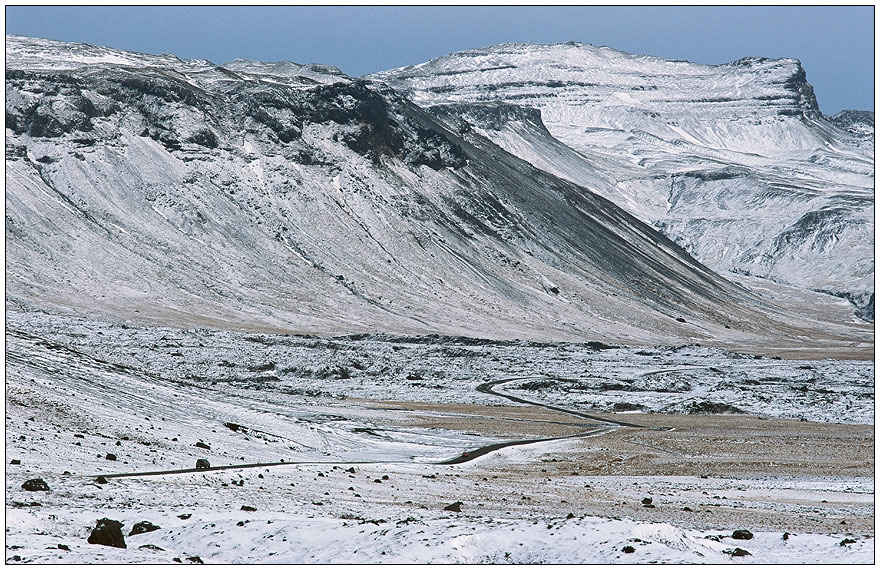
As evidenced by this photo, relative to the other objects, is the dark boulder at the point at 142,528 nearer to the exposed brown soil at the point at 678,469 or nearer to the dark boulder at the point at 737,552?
the exposed brown soil at the point at 678,469

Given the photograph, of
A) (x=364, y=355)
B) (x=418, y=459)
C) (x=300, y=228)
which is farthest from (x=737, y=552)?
(x=300, y=228)

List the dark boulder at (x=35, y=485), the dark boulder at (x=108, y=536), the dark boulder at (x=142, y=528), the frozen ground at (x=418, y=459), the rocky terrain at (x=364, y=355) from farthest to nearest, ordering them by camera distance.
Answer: the dark boulder at (x=35, y=485), the rocky terrain at (x=364, y=355), the dark boulder at (x=142, y=528), the frozen ground at (x=418, y=459), the dark boulder at (x=108, y=536)

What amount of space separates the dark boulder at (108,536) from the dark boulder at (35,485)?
710 centimetres

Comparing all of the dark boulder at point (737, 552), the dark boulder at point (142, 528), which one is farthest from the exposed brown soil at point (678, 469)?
the dark boulder at point (142, 528)

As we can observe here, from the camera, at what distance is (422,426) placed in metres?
55.8

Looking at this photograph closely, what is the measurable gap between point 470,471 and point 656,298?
12037 centimetres

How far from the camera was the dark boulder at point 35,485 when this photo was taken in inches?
1013

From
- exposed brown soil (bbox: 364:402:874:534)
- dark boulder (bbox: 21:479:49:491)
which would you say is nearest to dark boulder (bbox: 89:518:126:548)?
dark boulder (bbox: 21:479:49:491)

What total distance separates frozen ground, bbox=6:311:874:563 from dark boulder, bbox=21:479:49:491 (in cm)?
55

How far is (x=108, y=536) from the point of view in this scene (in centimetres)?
1948

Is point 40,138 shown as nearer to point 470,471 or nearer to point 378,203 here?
point 378,203

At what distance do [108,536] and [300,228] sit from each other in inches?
5194

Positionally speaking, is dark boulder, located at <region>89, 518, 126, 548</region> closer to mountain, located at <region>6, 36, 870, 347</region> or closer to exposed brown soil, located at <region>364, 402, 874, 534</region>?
exposed brown soil, located at <region>364, 402, 874, 534</region>

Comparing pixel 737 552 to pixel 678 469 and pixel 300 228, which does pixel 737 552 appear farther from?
pixel 300 228
